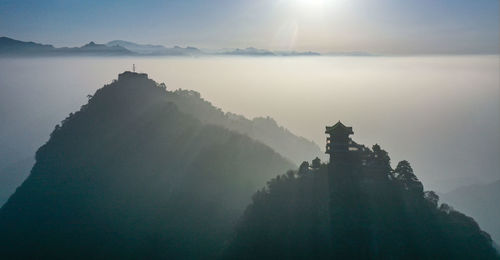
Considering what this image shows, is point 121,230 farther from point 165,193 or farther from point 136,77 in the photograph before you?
point 136,77

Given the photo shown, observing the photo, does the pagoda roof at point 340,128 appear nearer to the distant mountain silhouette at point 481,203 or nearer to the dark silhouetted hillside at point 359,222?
the dark silhouetted hillside at point 359,222

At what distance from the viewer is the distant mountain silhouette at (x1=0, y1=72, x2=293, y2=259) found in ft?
179

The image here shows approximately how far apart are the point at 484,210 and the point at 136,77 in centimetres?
11839

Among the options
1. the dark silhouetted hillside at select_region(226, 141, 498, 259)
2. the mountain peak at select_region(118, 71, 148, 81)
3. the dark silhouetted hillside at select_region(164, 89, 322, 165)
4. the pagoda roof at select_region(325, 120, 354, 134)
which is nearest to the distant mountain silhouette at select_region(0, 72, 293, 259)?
the mountain peak at select_region(118, 71, 148, 81)

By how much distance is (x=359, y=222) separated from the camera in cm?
3769

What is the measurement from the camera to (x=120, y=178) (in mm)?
62750

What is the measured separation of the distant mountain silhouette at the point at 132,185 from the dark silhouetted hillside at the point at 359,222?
12496mm

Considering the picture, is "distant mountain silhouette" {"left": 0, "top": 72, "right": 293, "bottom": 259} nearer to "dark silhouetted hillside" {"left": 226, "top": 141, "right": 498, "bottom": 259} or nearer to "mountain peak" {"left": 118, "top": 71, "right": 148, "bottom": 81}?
A: "mountain peak" {"left": 118, "top": 71, "right": 148, "bottom": 81}

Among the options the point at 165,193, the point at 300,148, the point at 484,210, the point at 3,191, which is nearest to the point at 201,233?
the point at 165,193

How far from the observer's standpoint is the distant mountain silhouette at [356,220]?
3703 cm

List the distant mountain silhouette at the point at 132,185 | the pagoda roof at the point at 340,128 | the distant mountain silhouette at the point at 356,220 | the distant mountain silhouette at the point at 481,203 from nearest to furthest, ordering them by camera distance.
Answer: the distant mountain silhouette at the point at 356,220 < the pagoda roof at the point at 340,128 < the distant mountain silhouette at the point at 132,185 < the distant mountain silhouette at the point at 481,203

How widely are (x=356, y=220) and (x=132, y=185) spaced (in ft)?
118

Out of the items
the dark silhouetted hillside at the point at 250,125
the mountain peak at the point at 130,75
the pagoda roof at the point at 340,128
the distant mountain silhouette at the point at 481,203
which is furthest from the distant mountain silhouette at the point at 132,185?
the distant mountain silhouette at the point at 481,203

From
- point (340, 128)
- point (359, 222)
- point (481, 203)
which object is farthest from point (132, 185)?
point (481, 203)
